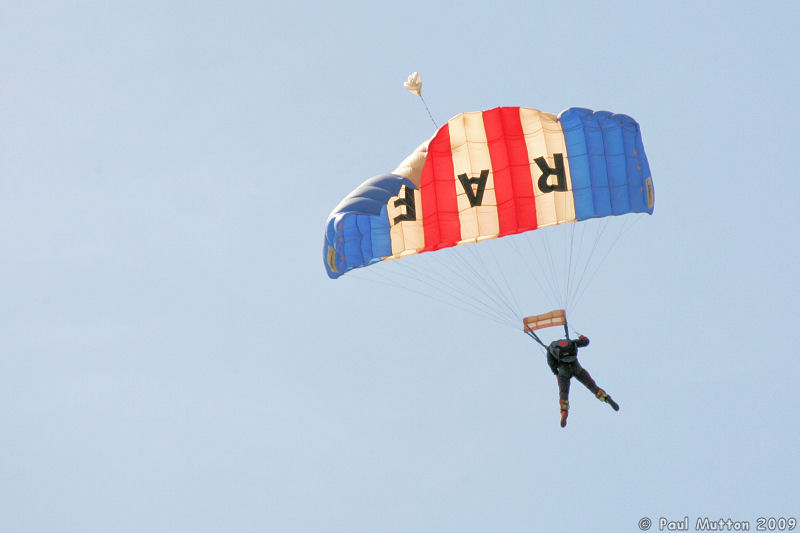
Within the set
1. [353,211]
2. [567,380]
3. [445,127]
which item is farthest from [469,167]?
[567,380]

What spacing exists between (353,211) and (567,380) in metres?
4.71

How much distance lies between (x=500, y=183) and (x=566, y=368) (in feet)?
11.6

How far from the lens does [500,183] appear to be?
18.5 meters

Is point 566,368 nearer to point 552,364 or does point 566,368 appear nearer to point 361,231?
point 552,364

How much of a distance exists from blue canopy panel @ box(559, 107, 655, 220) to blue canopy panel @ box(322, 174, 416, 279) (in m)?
3.04

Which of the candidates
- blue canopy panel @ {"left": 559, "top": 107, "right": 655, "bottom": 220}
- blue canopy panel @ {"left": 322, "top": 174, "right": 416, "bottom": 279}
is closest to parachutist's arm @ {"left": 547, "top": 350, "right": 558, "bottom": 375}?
blue canopy panel @ {"left": 559, "top": 107, "right": 655, "bottom": 220}

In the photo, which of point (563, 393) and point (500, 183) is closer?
point (563, 393)

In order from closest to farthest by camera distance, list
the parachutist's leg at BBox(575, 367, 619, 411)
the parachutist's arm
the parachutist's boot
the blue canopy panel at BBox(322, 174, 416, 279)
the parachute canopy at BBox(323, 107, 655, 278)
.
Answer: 1. the parachutist's boot
2. the parachutist's leg at BBox(575, 367, 619, 411)
3. the parachutist's arm
4. the blue canopy panel at BBox(322, 174, 416, 279)
5. the parachute canopy at BBox(323, 107, 655, 278)

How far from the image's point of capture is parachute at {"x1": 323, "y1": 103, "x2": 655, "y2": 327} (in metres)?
18.4

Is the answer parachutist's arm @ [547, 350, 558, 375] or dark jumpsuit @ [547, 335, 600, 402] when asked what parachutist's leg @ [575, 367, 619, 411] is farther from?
parachutist's arm @ [547, 350, 558, 375]

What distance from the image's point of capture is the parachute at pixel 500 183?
18.4m

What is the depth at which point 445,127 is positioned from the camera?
1858cm

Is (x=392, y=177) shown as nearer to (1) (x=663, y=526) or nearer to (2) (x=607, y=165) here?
(2) (x=607, y=165)

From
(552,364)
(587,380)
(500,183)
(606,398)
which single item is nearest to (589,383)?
(587,380)
